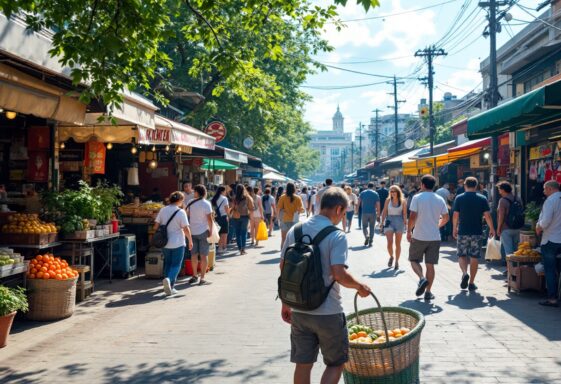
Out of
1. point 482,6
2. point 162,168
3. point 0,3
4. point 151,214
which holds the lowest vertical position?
point 151,214

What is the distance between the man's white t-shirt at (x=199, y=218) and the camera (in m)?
10.2

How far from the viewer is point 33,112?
24.7ft

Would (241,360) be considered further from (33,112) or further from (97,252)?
(97,252)

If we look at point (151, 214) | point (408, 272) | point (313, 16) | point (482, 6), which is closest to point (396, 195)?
point (408, 272)

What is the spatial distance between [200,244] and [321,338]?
22.4 ft

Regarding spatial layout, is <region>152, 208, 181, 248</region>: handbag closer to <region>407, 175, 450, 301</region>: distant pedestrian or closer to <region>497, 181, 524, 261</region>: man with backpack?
<region>407, 175, 450, 301</region>: distant pedestrian

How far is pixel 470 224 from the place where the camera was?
898 centimetres

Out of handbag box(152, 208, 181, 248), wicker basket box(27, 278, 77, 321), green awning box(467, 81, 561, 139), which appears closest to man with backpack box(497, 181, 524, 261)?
green awning box(467, 81, 561, 139)

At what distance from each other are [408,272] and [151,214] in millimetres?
5843

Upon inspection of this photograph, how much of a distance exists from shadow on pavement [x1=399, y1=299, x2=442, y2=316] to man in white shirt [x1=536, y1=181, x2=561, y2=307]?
1672 millimetres

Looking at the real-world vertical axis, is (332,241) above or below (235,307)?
above

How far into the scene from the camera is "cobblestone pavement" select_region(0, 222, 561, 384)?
509 cm

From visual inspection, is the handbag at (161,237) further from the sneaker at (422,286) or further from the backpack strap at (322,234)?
the backpack strap at (322,234)


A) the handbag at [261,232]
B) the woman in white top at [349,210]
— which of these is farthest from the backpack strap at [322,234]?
the woman in white top at [349,210]
